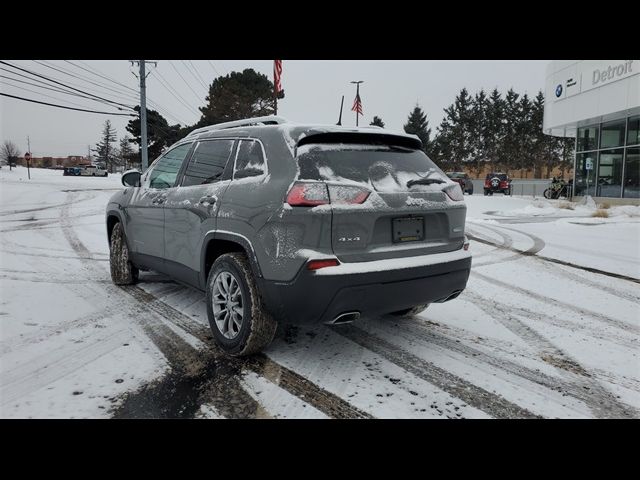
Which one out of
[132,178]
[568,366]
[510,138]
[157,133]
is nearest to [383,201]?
[568,366]

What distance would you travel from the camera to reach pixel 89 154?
132m

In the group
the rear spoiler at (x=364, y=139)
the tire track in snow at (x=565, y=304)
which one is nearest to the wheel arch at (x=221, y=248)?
the rear spoiler at (x=364, y=139)

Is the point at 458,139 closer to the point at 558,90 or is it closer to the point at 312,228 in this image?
the point at 558,90

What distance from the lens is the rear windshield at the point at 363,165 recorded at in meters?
3.01

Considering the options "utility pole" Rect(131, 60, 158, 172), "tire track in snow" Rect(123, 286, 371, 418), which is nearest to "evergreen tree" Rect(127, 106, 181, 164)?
"utility pole" Rect(131, 60, 158, 172)

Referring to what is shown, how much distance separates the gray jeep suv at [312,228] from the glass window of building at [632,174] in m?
20.2

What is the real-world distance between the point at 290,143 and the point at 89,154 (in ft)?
489

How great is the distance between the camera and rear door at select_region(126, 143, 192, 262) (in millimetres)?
4500

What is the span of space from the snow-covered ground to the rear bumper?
0.51 meters

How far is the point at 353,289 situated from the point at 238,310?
1.01 metres

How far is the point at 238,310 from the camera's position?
335 centimetres

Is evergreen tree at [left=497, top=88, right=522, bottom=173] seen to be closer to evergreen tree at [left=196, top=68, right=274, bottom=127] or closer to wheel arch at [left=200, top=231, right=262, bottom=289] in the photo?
evergreen tree at [left=196, top=68, right=274, bottom=127]

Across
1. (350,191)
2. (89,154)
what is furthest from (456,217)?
(89,154)

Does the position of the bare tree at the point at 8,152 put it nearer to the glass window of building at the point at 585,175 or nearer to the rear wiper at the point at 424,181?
the glass window of building at the point at 585,175
